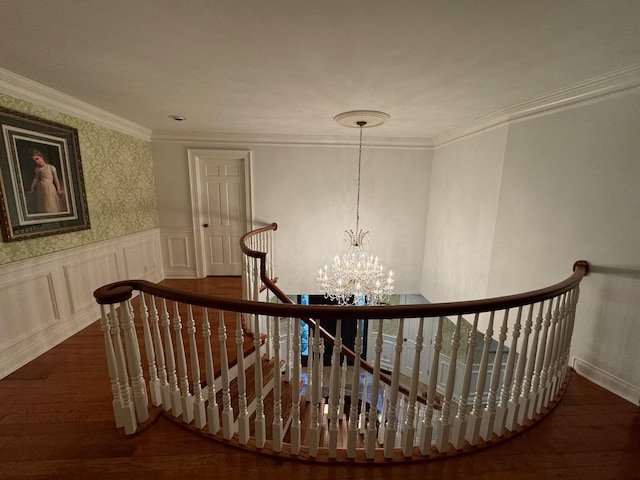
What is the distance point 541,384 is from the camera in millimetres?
1675

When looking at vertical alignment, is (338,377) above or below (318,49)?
below

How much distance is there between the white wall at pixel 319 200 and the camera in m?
4.24

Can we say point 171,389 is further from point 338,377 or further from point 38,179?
point 38,179

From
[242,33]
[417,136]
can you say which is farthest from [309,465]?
[417,136]

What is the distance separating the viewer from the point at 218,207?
4.38 meters

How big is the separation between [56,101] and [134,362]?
2670mm

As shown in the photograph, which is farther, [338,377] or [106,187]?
[106,187]

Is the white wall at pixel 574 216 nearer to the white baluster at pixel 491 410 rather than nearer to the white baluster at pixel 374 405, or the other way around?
the white baluster at pixel 491 410

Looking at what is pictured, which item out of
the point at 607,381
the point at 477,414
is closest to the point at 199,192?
the point at 477,414

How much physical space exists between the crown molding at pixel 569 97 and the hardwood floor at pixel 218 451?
2.26 m

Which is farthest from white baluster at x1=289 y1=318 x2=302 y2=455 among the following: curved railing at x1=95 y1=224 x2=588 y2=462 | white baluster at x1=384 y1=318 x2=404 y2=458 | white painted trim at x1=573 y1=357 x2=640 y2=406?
white painted trim at x1=573 y1=357 x2=640 y2=406

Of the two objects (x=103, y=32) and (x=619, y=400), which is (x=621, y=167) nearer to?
(x=619, y=400)

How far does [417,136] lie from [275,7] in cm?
342

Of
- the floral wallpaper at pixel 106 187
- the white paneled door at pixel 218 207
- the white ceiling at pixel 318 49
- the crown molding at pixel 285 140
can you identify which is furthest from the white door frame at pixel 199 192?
the white ceiling at pixel 318 49
